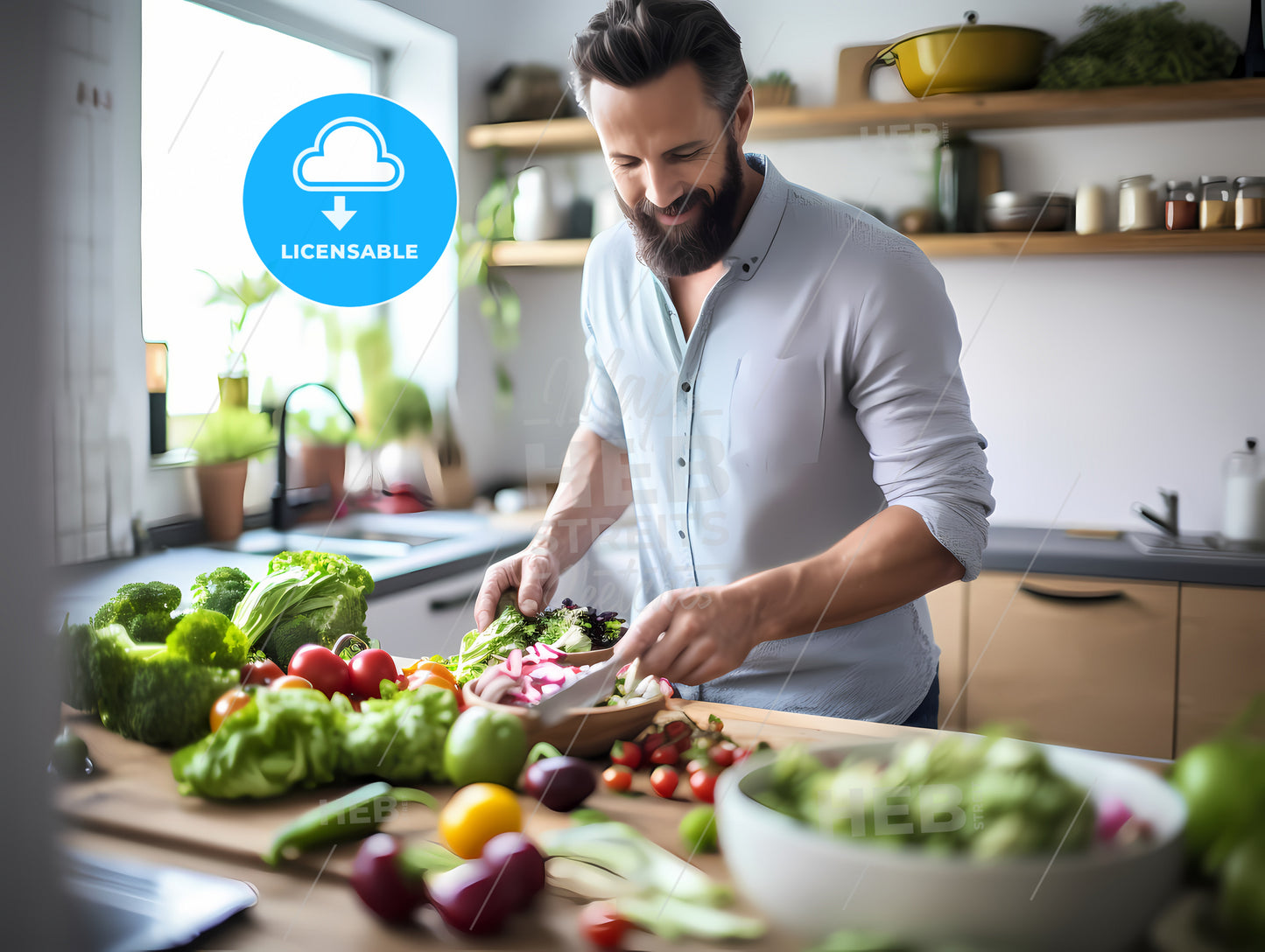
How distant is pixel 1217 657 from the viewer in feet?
1.31

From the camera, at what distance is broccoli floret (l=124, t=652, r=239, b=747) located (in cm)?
61

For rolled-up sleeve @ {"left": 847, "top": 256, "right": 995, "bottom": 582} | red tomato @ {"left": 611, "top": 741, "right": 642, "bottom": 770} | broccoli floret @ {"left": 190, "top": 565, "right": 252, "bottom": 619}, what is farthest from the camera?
broccoli floret @ {"left": 190, "top": 565, "right": 252, "bottom": 619}

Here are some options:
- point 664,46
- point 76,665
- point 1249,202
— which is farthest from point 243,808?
point 1249,202

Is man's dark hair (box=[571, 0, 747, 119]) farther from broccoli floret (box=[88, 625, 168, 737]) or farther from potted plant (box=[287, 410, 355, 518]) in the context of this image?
broccoli floret (box=[88, 625, 168, 737])

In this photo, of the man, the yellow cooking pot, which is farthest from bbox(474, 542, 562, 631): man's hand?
the yellow cooking pot

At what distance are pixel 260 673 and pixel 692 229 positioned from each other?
416mm

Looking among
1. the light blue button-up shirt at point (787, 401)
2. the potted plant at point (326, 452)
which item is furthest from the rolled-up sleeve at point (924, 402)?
the potted plant at point (326, 452)

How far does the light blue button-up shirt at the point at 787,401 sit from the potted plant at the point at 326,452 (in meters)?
0.18

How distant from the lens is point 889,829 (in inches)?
14.8

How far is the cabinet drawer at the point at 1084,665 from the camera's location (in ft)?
1.34

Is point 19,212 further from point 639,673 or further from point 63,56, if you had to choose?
point 639,673

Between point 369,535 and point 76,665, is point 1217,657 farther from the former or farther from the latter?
point 76,665

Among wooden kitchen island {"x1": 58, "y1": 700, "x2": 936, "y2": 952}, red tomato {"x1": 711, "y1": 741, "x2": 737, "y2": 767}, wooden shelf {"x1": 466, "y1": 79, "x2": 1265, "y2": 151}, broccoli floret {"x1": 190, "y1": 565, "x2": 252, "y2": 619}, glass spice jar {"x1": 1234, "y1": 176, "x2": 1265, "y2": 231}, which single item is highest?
wooden shelf {"x1": 466, "y1": 79, "x2": 1265, "y2": 151}

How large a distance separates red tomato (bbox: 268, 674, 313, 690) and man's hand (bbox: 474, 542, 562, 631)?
126 mm
